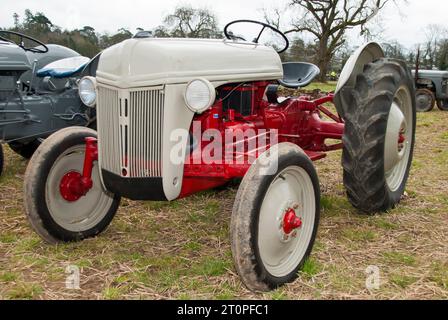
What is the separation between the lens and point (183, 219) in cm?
358

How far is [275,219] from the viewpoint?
7.95 feet

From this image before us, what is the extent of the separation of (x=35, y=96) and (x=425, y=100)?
1051 cm

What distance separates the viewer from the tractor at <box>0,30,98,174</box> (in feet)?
13.8

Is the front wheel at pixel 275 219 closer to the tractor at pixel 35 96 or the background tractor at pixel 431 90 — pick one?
the tractor at pixel 35 96

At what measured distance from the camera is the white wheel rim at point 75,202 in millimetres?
2914

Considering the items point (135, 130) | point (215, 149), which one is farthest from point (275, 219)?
point (135, 130)

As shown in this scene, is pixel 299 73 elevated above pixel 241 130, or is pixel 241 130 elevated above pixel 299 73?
pixel 299 73

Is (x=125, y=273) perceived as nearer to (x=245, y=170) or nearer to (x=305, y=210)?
(x=245, y=170)

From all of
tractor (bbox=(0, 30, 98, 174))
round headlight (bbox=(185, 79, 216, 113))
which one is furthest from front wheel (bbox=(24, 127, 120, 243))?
tractor (bbox=(0, 30, 98, 174))

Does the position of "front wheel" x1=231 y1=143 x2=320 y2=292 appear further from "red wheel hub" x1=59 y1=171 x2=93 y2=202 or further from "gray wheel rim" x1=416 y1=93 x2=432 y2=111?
"gray wheel rim" x1=416 y1=93 x2=432 y2=111

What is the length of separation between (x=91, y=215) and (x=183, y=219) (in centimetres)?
74

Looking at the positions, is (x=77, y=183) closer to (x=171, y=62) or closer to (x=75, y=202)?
(x=75, y=202)

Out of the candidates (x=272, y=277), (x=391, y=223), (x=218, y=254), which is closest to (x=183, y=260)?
(x=218, y=254)

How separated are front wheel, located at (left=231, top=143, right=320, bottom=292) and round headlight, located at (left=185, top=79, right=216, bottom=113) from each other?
0.41m
